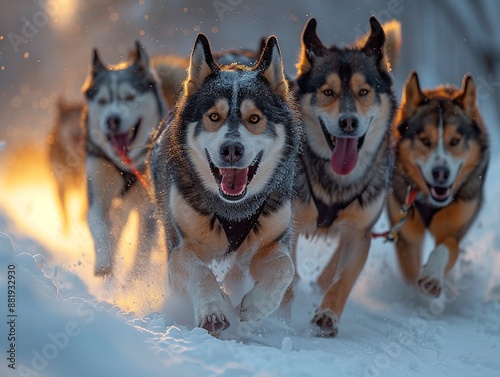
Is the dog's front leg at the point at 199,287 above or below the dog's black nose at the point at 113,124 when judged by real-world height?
below

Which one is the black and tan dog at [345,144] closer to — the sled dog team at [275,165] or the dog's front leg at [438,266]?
the sled dog team at [275,165]

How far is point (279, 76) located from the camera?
3482 mm

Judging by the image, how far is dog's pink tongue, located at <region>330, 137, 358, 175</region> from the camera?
418cm

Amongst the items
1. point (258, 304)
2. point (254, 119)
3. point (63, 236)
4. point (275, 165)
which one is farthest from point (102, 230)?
point (258, 304)

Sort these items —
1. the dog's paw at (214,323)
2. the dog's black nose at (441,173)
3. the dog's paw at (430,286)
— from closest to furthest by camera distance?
the dog's paw at (214,323)
the dog's paw at (430,286)
the dog's black nose at (441,173)

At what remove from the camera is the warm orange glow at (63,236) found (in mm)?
3707

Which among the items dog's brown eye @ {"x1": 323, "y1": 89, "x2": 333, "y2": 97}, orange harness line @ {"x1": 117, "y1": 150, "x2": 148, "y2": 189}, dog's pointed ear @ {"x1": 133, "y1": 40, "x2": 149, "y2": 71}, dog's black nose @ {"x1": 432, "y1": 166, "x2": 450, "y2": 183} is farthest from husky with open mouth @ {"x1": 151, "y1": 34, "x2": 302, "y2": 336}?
dog's pointed ear @ {"x1": 133, "y1": 40, "x2": 149, "y2": 71}

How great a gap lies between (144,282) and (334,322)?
0.97 meters

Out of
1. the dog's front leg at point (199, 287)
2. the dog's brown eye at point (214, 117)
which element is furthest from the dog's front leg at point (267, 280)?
the dog's brown eye at point (214, 117)

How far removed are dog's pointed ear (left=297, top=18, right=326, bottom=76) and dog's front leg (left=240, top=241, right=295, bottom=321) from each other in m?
1.23

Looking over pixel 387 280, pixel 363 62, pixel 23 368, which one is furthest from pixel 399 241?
pixel 23 368

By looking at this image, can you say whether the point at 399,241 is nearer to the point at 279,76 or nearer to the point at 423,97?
the point at 423,97

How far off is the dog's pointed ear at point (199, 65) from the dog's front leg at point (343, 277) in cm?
130

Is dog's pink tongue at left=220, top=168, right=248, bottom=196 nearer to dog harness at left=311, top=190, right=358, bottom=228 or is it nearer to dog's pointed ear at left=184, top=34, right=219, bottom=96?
dog's pointed ear at left=184, top=34, right=219, bottom=96
